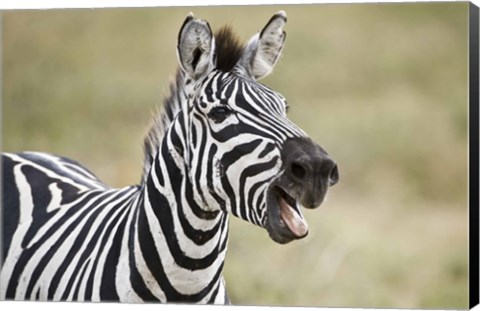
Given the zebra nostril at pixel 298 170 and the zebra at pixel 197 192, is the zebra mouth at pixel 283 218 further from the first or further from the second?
the zebra nostril at pixel 298 170

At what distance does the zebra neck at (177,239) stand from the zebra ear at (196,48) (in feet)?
1.40

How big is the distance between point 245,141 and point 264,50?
0.65 metres

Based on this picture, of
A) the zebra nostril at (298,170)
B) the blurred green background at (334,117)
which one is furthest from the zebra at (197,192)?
the blurred green background at (334,117)

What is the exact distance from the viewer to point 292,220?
4.77 m

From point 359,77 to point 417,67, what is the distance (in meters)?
0.83

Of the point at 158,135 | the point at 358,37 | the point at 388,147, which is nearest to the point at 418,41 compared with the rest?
the point at 358,37

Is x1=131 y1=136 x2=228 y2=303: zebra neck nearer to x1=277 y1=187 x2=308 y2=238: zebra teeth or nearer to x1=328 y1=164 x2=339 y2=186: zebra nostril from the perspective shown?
x1=277 y1=187 x2=308 y2=238: zebra teeth

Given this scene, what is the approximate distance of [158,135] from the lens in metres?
5.39

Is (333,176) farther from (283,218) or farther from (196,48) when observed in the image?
(196,48)

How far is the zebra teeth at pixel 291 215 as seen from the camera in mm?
4734

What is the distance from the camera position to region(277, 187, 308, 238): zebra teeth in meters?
4.73

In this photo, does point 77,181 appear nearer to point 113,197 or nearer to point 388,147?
point 113,197

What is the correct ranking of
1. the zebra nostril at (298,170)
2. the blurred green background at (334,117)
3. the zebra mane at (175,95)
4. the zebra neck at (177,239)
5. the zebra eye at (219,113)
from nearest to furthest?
the zebra nostril at (298,170), the zebra eye at (219,113), the zebra neck at (177,239), the zebra mane at (175,95), the blurred green background at (334,117)

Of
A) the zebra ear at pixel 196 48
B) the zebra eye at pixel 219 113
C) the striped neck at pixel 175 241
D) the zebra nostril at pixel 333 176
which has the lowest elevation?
the striped neck at pixel 175 241
